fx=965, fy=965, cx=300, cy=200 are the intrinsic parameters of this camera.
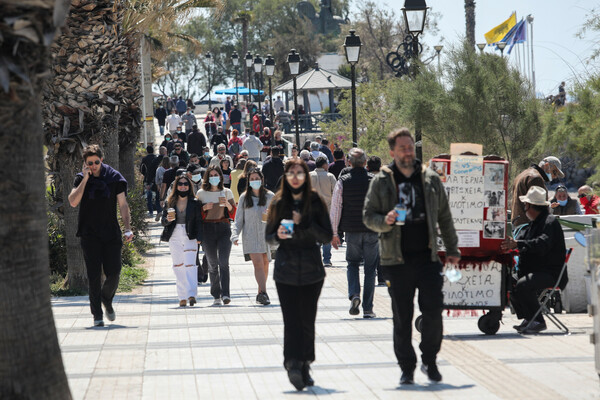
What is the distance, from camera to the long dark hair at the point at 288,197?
7152mm

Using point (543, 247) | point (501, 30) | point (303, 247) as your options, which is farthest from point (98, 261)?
point (501, 30)

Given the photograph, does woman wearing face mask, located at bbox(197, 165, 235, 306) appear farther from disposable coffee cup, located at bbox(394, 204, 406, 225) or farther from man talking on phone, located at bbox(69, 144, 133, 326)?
disposable coffee cup, located at bbox(394, 204, 406, 225)

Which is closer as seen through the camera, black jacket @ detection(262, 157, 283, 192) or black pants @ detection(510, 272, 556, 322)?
black pants @ detection(510, 272, 556, 322)

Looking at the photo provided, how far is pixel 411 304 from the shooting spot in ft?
23.0

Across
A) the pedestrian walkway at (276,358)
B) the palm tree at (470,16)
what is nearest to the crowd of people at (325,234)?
the pedestrian walkway at (276,358)

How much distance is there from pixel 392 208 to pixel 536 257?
2.91m

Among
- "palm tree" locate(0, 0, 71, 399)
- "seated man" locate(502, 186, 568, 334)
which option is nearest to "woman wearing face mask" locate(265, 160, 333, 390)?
"palm tree" locate(0, 0, 71, 399)

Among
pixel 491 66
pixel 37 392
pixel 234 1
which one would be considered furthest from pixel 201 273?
pixel 234 1

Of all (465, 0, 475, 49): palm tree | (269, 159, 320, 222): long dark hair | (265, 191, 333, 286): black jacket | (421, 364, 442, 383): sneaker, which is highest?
(465, 0, 475, 49): palm tree

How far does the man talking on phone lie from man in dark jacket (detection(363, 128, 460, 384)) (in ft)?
12.1

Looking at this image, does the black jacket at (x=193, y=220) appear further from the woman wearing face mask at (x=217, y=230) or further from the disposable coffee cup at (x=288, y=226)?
the disposable coffee cup at (x=288, y=226)

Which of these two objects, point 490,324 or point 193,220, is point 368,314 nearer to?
point 490,324

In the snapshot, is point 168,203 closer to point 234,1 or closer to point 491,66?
point 491,66

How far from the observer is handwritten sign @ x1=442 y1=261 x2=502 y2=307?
919cm
